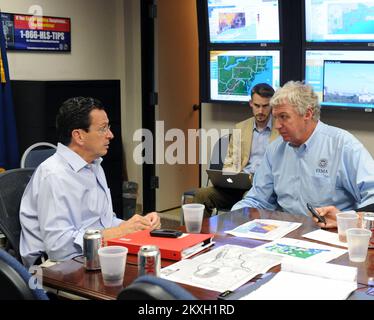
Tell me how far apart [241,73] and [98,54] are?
1.51 metres

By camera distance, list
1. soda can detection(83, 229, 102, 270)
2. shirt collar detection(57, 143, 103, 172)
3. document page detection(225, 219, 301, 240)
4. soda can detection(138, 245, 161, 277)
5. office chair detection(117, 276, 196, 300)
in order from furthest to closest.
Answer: shirt collar detection(57, 143, 103, 172)
document page detection(225, 219, 301, 240)
soda can detection(83, 229, 102, 270)
soda can detection(138, 245, 161, 277)
office chair detection(117, 276, 196, 300)

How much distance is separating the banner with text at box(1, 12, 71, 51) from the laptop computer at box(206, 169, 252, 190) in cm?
191

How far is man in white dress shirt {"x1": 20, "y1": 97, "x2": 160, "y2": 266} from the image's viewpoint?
7.42 feet

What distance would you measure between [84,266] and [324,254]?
85 cm

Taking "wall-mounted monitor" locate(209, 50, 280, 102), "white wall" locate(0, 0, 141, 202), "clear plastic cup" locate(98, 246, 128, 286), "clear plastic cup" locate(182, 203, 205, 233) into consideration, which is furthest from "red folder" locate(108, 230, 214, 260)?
"white wall" locate(0, 0, 141, 202)

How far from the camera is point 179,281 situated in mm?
1811

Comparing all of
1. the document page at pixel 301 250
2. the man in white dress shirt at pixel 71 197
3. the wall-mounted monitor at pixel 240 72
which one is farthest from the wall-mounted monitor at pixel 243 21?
the document page at pixel 301 250

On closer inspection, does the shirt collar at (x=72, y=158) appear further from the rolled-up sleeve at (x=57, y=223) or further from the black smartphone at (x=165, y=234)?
the black smartphone at (x=165, y=234)

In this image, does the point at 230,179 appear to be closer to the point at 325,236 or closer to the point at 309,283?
the point at 325,236

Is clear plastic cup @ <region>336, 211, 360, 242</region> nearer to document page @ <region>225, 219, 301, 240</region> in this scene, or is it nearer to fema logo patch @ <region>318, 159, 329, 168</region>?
document page @ <region>225, 219, 301, 240</region>

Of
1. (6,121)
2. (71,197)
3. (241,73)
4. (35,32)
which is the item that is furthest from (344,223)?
(35,32)

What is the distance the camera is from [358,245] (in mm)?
2014

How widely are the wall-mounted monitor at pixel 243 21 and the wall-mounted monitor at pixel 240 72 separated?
0.11 meters
